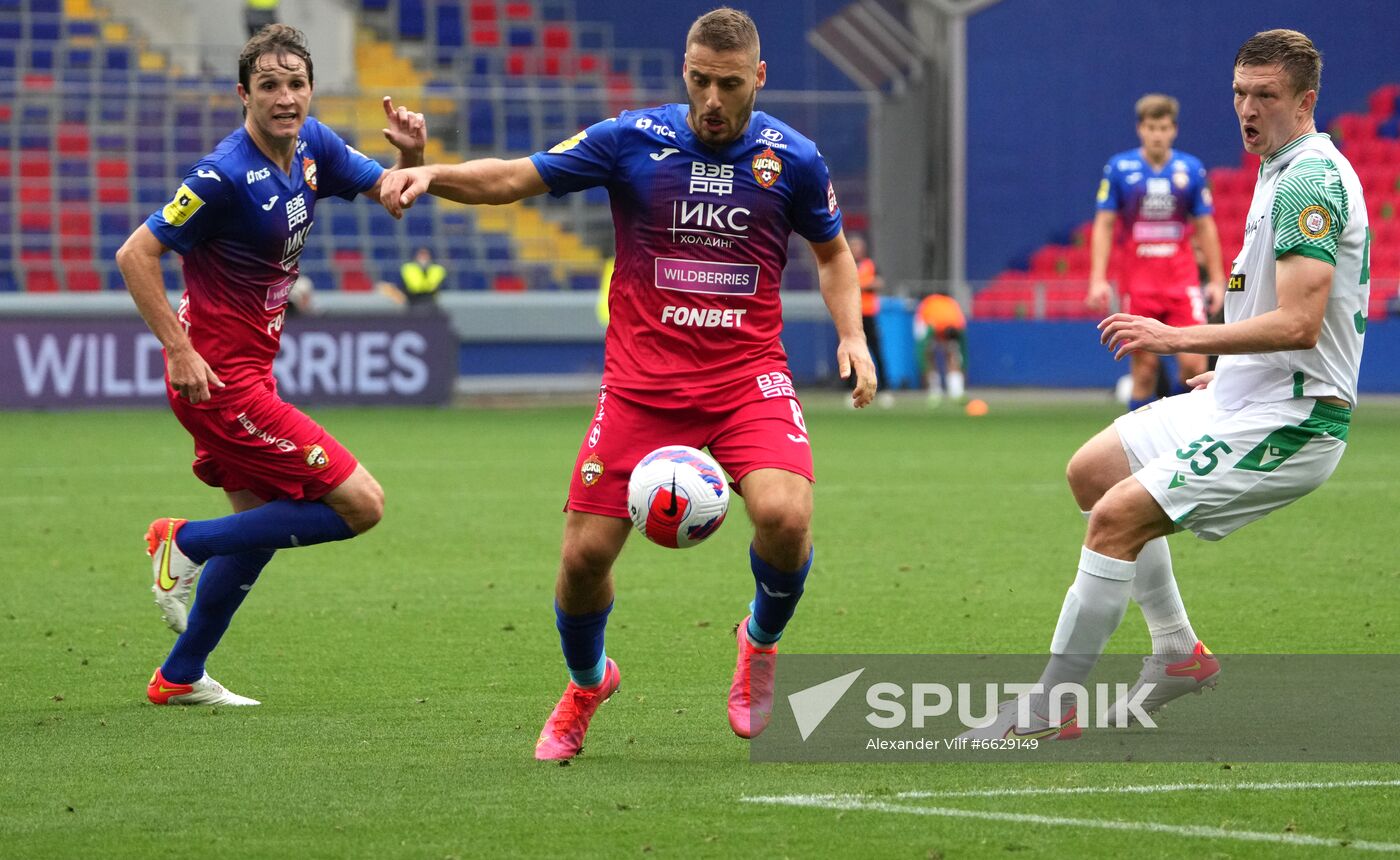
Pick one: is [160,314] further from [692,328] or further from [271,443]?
[692,328]

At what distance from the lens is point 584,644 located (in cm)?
557

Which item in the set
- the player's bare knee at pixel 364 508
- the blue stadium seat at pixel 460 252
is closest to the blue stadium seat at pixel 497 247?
the blue stadium seat at pixel 460 252

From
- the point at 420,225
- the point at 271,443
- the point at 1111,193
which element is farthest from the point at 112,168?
the point at 271,443

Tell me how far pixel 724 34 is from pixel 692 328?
0.87 m

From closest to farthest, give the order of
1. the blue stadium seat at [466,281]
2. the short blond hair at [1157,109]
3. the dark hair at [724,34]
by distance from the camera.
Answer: the dark hair at [724,34], the short blond hair at [1157,109], the blue stadium seat at [466,281]

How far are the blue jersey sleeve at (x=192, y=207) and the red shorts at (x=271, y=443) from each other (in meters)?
0.55

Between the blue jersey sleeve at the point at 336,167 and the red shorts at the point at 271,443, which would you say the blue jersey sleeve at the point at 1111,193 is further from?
the red shorts at the point at 271,443

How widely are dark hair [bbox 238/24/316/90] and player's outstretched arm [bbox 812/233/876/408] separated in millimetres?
1789

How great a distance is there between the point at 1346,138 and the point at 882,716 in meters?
25.1

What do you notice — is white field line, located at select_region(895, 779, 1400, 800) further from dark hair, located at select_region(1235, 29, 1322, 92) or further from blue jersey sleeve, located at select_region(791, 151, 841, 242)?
dark hair, located at select_region(1235, 29, 1322, 92)

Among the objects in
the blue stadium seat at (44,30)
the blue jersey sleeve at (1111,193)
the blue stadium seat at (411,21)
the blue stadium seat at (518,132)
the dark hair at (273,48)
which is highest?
the blue stadium seat at (411,21)

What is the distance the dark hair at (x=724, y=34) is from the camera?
530cm

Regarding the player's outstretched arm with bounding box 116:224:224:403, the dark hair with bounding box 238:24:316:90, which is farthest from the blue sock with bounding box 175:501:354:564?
the dark hair with bounding box 238:24:316:90

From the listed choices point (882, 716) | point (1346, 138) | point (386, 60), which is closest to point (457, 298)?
point (386, 60)
